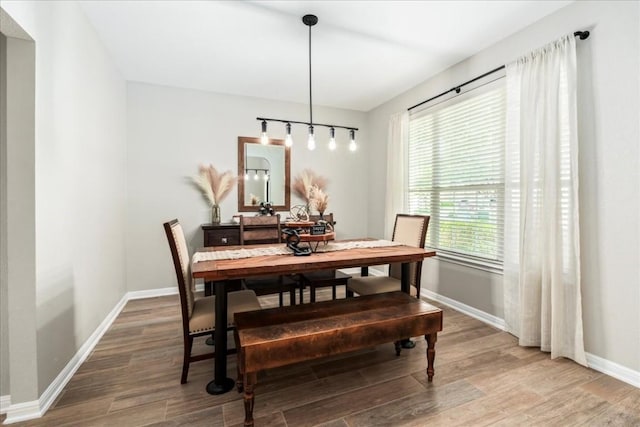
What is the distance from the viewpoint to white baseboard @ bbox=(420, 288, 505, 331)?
9.06ft

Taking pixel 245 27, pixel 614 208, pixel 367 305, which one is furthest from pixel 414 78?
pixel 367 305

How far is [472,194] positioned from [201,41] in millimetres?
3117

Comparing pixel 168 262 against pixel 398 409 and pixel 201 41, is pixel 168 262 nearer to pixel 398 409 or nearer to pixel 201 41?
pixel 201 41

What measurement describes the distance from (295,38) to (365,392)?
9.63ft

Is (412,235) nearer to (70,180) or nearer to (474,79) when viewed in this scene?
(474,79)

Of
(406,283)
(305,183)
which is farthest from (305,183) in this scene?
(406,283)

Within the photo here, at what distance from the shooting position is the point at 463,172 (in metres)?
3.15

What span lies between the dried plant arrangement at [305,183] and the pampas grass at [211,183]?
0.99 metres

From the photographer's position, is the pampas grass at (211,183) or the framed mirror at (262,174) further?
the framed mirror at (262,174)

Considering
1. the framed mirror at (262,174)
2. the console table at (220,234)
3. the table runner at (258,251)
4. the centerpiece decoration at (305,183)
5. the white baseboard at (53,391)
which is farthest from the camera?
the centerpiece decoration at (305,183)

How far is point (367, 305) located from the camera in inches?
78.4

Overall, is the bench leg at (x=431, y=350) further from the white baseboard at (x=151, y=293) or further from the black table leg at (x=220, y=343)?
the white baseboard at (x=151, y=293)

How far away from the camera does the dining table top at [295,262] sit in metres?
1.67

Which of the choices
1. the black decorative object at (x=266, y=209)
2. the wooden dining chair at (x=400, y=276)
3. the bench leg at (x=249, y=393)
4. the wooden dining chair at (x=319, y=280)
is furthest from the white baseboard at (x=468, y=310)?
the bench leg at (x=249, y=393)
